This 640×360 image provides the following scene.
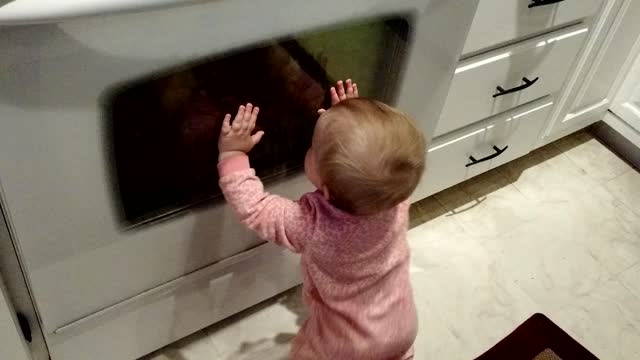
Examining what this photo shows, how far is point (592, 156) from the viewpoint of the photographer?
179 centimetres

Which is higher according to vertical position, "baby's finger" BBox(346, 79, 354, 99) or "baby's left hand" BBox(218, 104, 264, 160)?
"baby's finger" BBox(346, 79, 354, 99)

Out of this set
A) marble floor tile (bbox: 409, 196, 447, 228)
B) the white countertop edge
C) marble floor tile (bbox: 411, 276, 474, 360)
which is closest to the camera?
the white countertop edge

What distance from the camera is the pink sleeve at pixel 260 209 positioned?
2.79ft

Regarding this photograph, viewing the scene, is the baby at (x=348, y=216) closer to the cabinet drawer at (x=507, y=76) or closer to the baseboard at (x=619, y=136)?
the cabinet drawer at (x=507, y=76)

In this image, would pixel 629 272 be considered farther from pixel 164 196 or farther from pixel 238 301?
pixel 164 196

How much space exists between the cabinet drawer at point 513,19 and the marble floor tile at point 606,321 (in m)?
0.61

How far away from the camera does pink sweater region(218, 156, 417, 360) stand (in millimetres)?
836

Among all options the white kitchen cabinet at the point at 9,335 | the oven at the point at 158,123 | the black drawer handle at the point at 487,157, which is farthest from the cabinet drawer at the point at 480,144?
the white kitchen cabinet at the point at 9,335

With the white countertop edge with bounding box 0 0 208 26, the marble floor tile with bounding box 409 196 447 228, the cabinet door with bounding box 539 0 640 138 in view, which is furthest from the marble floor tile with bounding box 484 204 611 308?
the white countertop edge with bounding box 0 0 208 26

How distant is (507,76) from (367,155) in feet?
2.01

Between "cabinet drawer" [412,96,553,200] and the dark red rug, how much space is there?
0.35 metres

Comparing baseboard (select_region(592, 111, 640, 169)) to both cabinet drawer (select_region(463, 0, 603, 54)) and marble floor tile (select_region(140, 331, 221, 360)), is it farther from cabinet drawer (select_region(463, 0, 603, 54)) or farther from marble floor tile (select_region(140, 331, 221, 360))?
marble floor tile (select_region(140, 331, 221, 360))

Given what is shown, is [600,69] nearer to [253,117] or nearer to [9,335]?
[253,117]

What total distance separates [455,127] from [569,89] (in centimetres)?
39
